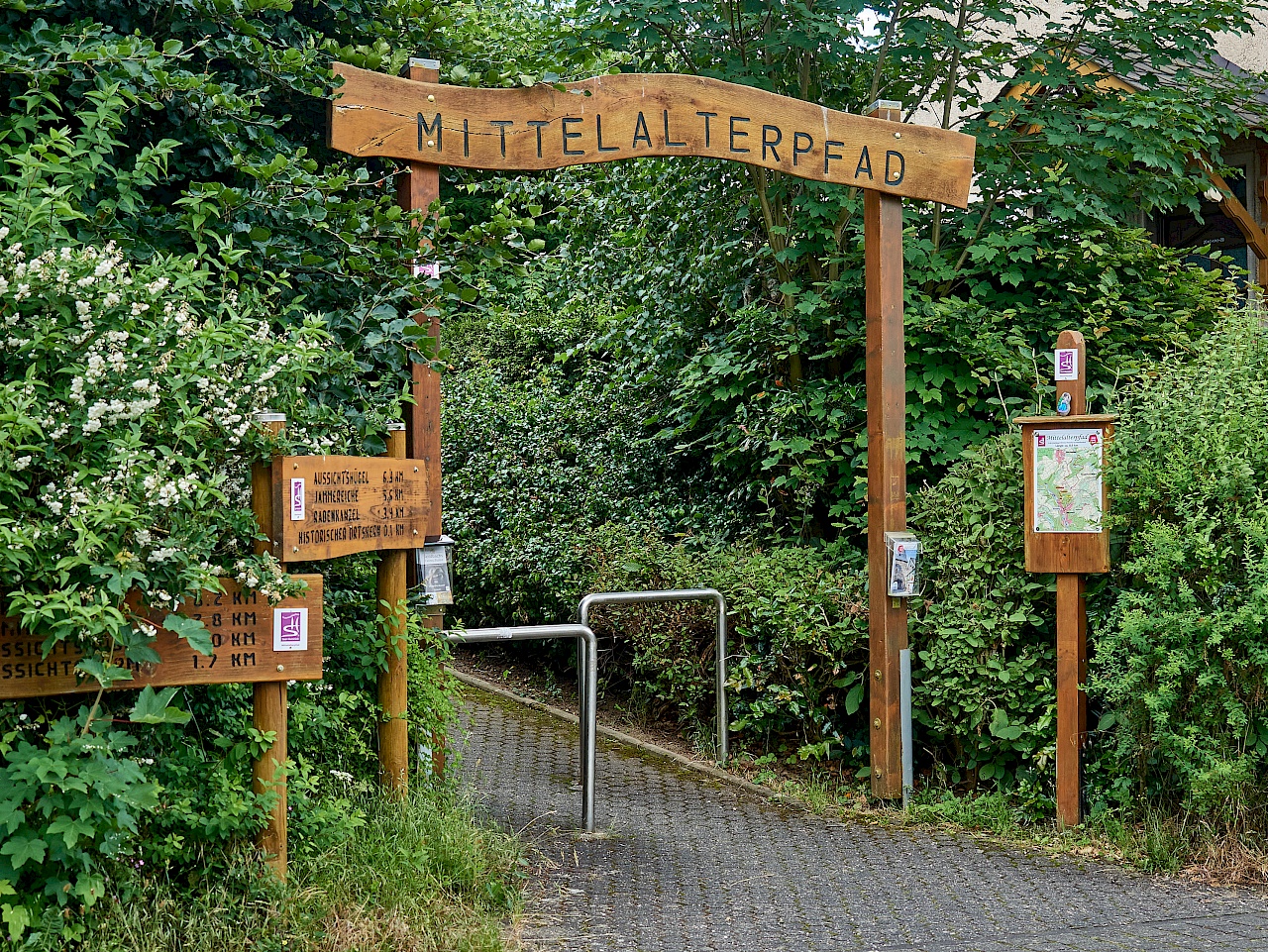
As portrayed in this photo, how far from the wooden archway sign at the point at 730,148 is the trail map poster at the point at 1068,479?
0.76m

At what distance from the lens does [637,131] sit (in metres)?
5.74

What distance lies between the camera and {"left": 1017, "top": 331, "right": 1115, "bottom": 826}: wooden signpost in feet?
17.7

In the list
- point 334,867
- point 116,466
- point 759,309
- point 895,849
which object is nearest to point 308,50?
point 116,466

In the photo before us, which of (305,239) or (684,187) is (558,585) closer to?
(684,187)

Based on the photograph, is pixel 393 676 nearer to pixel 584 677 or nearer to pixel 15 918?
pixel 584 677

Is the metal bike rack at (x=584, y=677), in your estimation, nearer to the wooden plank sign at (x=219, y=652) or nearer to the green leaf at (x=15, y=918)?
the wooden plank sign at (x=219, y=652)

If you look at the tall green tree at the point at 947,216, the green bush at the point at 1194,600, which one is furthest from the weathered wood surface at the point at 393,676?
the tall green tree at the point at 947,216

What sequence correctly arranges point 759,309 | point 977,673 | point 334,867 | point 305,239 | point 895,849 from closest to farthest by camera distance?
point 334,867 → point 305,239 → point 895,849 → point 977,673 → point 759,309

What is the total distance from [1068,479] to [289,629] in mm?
3480

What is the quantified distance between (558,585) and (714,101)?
398cm

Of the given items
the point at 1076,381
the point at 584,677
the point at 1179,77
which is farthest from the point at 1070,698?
the point at 1179,77

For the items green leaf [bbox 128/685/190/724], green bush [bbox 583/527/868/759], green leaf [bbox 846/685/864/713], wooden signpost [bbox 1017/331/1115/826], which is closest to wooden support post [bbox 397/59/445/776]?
green leaf [bbox 128/685/190/724]

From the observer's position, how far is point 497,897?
4367 millimetres

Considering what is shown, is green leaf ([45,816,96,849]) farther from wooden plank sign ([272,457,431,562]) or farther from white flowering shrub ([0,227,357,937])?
wooden plank sign ([272,457,431,562])
